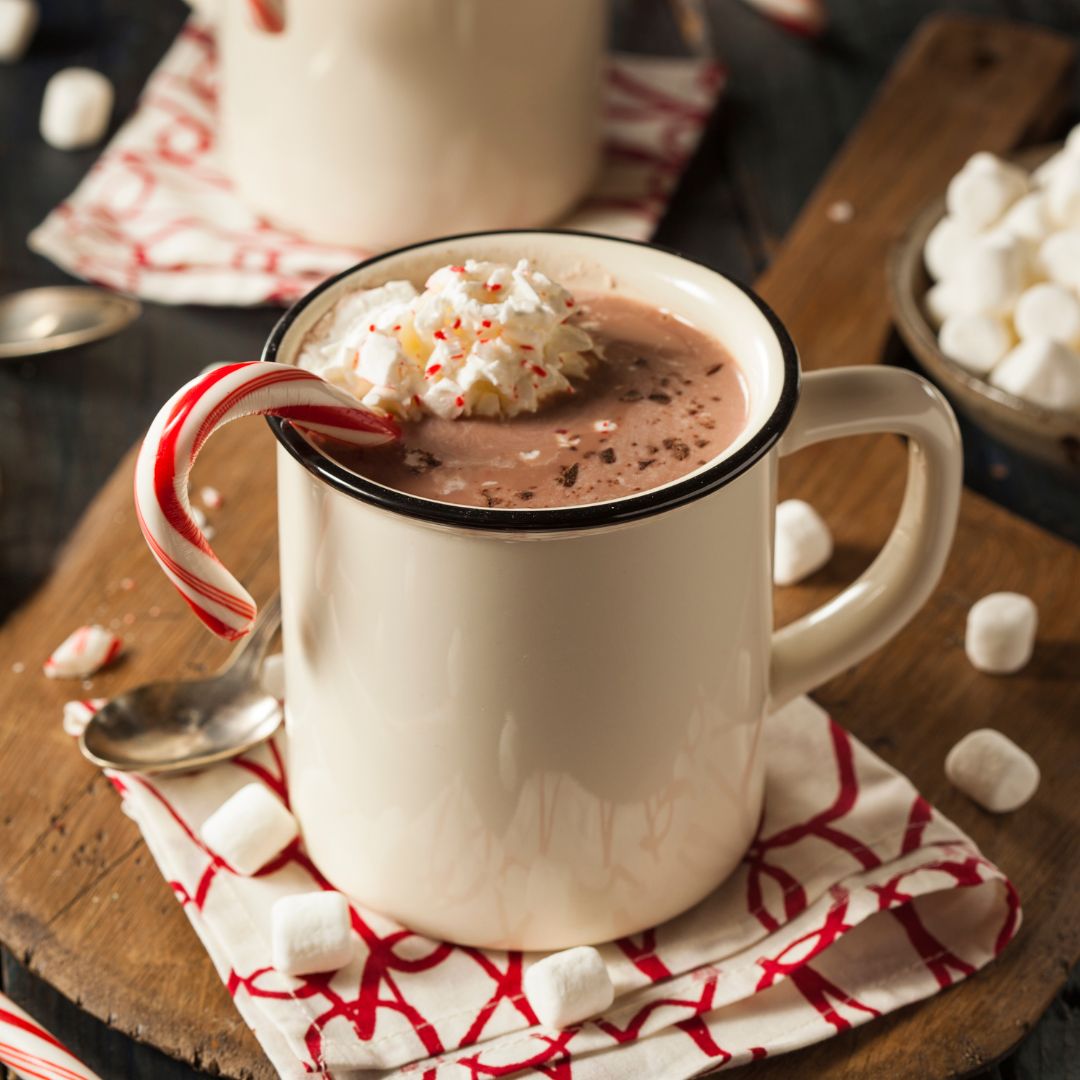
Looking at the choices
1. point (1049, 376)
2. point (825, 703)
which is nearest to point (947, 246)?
point (1049, 376)

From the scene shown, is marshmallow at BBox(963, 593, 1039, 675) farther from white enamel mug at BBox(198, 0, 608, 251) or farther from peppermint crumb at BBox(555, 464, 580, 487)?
white enamel mug at BBox(198, 0, 608, 251)

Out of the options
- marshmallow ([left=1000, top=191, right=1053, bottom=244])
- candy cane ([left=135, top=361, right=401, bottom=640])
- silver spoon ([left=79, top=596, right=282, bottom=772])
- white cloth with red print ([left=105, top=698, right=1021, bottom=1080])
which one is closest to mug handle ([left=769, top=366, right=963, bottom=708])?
white cloth with red print ([left=105, top=698, right=1021, bottom=1080])

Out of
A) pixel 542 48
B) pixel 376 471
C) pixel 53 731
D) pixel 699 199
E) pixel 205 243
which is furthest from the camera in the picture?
pixel 699 199

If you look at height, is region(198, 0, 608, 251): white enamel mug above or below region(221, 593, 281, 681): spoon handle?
above

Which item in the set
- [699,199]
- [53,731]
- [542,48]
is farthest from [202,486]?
[699,199]

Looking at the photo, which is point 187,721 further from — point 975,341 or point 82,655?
point 975,341

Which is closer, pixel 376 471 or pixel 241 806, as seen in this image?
pixel 376 471

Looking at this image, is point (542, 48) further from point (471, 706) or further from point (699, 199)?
point (471, 706)

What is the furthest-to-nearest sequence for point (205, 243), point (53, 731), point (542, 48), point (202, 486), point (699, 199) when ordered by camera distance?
point (699, 199), point (205, 243), point (542, 48), point (202, 486), point (53, 731)
